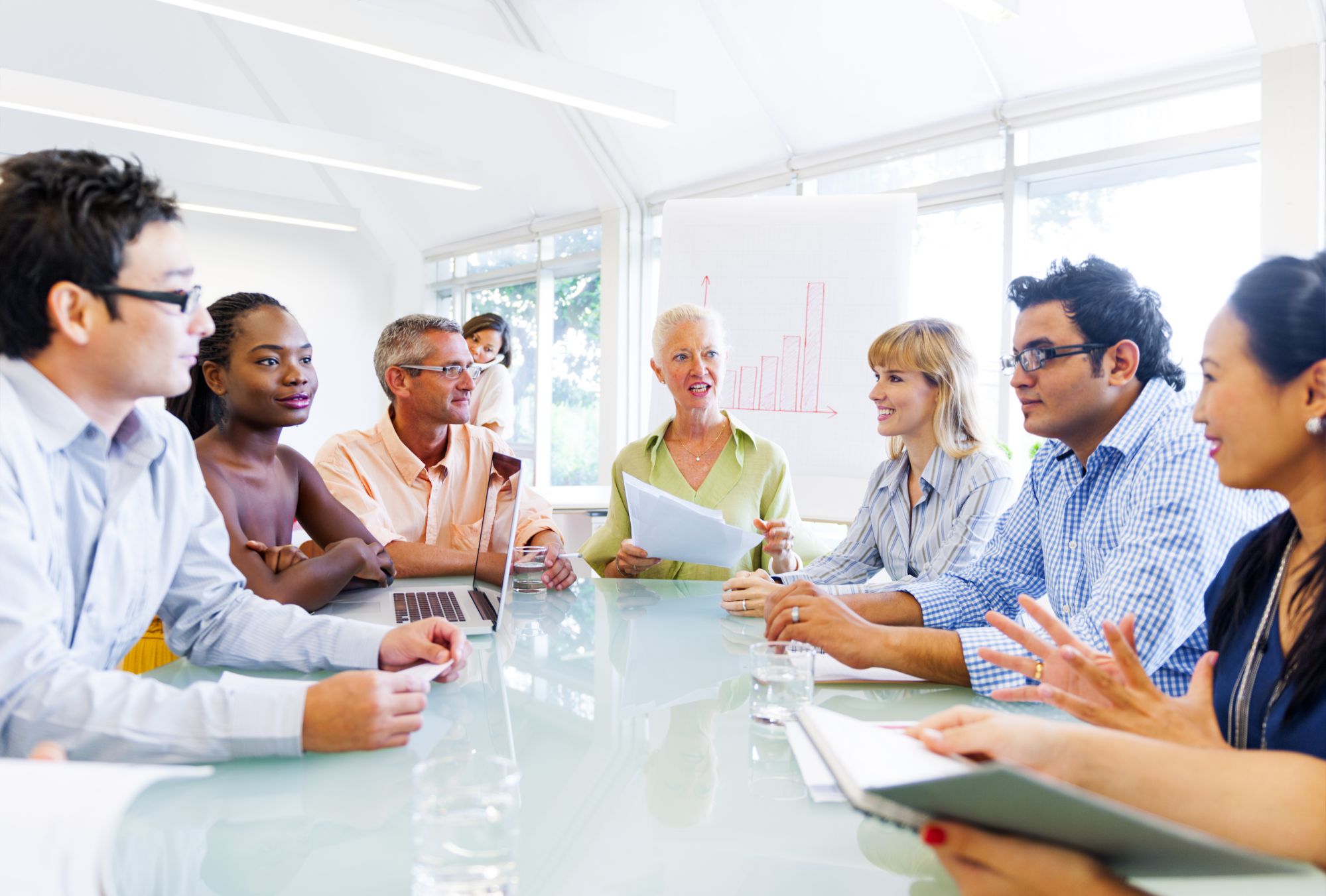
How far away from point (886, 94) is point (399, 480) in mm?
3445

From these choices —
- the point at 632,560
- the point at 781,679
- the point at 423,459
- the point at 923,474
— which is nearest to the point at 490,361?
the point at 423,459

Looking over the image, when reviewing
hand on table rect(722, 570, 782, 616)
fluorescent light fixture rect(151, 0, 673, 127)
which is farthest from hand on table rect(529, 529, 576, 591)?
fluorescent light fixture rect(151, 0, 673, 127)

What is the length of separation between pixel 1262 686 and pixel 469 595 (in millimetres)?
1586

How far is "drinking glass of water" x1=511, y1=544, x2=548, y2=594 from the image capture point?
2.38m

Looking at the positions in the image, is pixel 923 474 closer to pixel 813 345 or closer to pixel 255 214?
pixel 813 345

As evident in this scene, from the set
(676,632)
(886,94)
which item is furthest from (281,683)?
(886,94)

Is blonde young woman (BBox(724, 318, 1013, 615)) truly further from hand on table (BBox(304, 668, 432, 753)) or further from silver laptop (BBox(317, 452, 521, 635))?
hand on table (BBox(304, 668, 432, 753))

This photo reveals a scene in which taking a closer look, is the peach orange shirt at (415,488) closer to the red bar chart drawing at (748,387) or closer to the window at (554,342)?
the red bar chart drawing at (748,387)

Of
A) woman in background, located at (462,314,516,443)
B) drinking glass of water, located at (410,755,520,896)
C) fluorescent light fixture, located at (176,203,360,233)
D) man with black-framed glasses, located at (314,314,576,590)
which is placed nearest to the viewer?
drinking glass of water, located at (410,755,520,896)

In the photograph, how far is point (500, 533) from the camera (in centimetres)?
208

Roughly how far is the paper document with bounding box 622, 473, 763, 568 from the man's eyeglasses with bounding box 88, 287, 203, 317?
0.96 metres

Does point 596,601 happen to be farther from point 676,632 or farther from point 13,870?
point 13,870

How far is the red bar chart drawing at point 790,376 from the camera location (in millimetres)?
4098

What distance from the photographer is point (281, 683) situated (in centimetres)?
111
